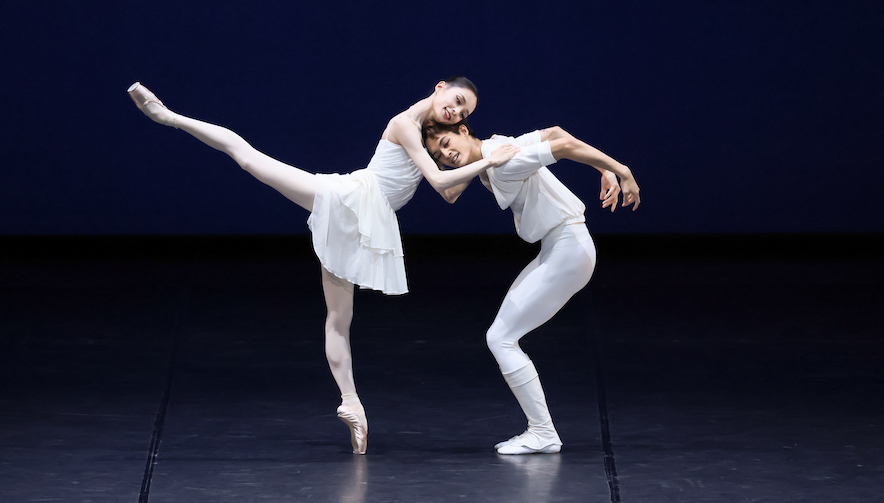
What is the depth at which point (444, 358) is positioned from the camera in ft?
15.2

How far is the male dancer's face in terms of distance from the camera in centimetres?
335

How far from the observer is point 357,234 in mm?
3367

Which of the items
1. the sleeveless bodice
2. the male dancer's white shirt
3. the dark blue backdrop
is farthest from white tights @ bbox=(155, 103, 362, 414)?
the dark blue backdrop

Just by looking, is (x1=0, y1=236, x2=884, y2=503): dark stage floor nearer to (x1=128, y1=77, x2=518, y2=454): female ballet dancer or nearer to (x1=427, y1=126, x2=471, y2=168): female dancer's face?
(x1=128, y1=77, x2=518, y2=454): female ballet dancer

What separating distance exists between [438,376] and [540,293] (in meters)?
1.14

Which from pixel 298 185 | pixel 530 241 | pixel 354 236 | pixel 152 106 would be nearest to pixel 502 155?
pixel 530 241

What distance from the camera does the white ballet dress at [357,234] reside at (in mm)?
3346

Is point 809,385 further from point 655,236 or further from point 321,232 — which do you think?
point 655,236

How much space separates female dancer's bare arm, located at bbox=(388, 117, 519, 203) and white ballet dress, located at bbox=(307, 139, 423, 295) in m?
0.12

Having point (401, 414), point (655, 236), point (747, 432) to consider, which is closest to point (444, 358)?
point (401, 414)

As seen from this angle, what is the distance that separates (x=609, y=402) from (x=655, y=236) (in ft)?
10.1

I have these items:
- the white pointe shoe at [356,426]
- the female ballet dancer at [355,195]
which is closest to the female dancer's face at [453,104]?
the female ballet dancer at [355,195]

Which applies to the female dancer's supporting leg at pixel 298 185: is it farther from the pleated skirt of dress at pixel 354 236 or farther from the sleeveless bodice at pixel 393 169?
the sleeveless bodice at pixel 393 169

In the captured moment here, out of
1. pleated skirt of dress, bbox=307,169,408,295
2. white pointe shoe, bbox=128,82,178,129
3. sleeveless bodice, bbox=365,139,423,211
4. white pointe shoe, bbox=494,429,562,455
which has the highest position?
white pointe shoe, bbox=128,82,178,129
